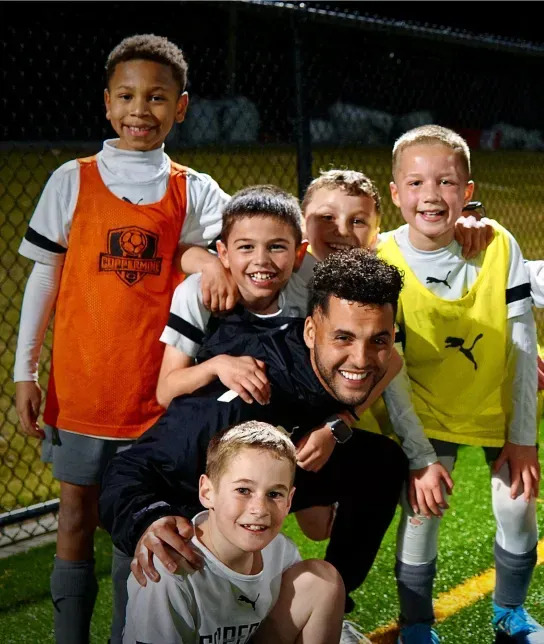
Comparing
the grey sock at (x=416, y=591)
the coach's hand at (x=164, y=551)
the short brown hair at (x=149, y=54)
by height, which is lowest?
the grey sock at (x=416, y=591)

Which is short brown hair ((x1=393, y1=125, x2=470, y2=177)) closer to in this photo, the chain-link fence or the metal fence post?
the metal fence post

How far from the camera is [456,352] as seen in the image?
2535 mm

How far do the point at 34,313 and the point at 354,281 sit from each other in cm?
96

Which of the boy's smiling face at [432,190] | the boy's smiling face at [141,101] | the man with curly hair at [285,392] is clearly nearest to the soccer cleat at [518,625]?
the man with curly hair at [285,392]

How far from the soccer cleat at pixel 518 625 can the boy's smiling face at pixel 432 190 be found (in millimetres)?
1097

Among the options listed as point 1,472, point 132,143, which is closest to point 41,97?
point 1,472

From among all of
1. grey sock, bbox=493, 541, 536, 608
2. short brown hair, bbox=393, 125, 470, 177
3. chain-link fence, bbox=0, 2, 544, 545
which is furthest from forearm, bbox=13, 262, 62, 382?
chain-link fence, bbox=0, 2, 544, 545

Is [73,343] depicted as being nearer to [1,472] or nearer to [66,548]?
[66,548]

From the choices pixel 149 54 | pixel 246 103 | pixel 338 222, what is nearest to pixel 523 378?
pixel 338 222

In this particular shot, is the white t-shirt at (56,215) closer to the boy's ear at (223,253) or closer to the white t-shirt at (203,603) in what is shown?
the boy's ear at (223,253)

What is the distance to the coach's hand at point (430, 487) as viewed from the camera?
242cm

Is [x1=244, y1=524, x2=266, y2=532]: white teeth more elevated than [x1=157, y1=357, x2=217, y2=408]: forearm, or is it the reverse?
[x1=157, y1=357, x2=217, y2=408]: forearm

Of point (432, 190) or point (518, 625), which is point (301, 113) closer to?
point (432, 190)

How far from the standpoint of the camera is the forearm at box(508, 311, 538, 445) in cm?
253
